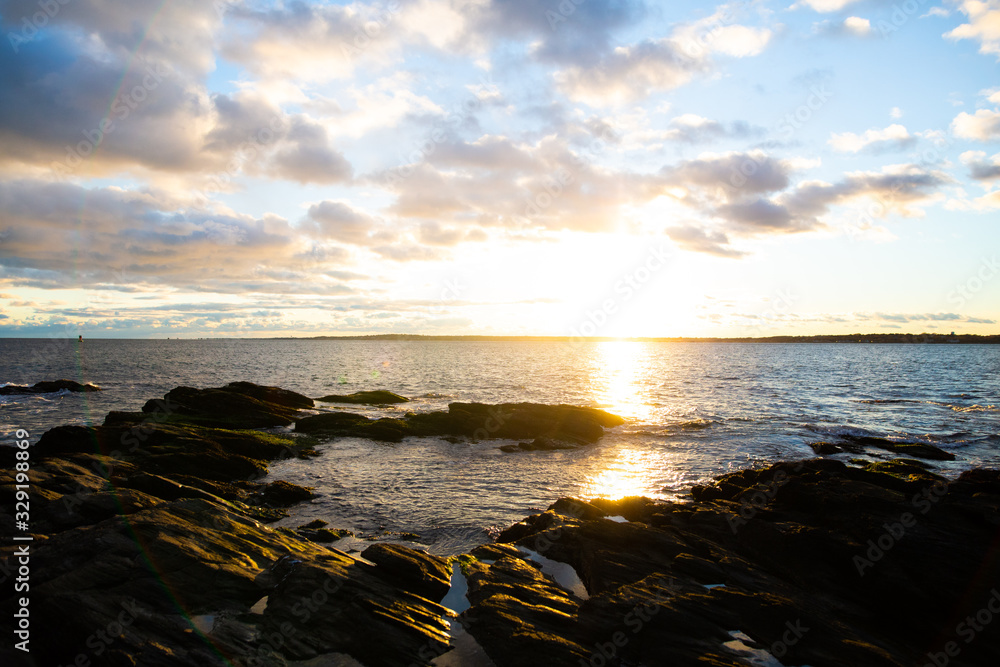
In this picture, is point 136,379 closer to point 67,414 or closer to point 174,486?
point 67,414

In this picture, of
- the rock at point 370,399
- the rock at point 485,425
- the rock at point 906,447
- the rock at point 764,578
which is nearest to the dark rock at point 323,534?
the rock at point 764,578

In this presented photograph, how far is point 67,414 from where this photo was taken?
40781 millimetres

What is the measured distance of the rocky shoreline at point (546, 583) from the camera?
9203 millimetres

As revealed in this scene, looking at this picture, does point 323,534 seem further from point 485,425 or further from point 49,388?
point 49,388

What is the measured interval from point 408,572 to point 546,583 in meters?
3.36

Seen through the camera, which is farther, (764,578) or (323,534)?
(323,534)

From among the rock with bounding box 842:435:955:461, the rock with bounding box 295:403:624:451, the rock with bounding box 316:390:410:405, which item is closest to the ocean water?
the rock with bounding box 842:435:955:461

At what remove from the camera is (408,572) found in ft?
38.8

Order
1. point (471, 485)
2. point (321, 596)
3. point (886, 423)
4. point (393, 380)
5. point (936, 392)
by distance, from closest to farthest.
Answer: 1. point (321, 596)
2. point (471, 485)
3. point (886, 423)
4. point (936, 392)
5. point (393, 380)

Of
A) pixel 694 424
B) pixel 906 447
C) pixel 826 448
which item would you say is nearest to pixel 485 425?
pixel 694 424

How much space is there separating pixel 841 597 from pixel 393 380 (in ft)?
235

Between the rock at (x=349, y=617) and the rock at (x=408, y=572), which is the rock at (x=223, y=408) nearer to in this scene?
the rock at (x=408, y=572)

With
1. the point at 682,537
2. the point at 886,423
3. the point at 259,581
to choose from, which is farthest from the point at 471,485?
the point at 886,423

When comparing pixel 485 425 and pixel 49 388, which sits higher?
pixel 485 425
